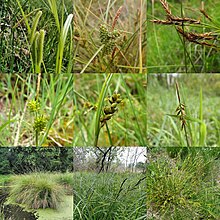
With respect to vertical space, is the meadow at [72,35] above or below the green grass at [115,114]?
above

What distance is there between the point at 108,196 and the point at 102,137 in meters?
0.25

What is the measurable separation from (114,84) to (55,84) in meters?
0.25

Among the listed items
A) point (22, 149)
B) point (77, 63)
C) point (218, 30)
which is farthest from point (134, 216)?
point (218, 30)

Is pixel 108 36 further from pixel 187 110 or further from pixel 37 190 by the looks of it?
pixel 37 190

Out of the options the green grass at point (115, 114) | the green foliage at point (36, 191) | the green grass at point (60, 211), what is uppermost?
the green grass at point (115, 114)

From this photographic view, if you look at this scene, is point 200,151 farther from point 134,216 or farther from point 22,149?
point 22,149

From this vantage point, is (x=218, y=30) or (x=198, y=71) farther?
(x=198, y=71)

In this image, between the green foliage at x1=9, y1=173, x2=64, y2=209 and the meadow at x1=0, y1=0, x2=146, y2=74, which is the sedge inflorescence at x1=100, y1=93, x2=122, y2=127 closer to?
the meadow at x1=0, y1=0, x2=146, y2=74

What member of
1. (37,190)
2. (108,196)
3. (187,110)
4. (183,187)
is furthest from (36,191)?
(187,110)

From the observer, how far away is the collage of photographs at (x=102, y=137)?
2.02 m

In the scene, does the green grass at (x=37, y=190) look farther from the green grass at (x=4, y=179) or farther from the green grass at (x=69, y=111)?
the green grass at (x=69, y=111)

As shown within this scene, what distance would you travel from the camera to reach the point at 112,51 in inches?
78.8

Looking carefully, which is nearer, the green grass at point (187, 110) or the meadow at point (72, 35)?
the meadow at point (72, 35)

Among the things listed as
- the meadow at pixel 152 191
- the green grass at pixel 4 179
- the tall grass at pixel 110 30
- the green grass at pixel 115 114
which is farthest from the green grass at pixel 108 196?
the tall grass at pixel 110 30
